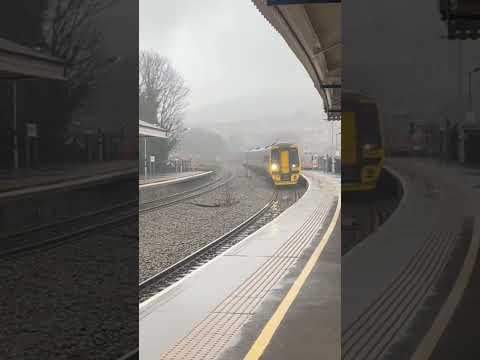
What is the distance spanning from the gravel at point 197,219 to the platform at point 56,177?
8877 millimetres

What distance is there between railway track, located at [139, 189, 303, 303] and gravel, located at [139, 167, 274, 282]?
3.00ft

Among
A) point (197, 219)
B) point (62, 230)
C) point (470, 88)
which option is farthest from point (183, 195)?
point (470, 88)

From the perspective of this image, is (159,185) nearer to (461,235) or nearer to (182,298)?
(182,298)

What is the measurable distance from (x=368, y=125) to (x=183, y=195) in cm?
2099

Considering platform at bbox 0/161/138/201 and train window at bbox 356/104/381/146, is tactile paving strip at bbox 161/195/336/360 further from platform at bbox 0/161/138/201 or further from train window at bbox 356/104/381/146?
train window at bbox 356/104/381/146

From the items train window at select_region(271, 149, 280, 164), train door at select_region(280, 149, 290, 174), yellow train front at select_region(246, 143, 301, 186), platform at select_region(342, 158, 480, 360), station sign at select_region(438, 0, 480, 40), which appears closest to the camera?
platform at select_region(342, 158, 480, 360)

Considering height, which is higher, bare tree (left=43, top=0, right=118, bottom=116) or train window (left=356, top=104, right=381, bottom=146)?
bare tree (left=43, top=0, right=118, bottom=116)

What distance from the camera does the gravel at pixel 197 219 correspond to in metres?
14.4

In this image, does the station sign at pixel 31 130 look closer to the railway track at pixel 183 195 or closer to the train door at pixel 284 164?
the railway track at pixel 183 195

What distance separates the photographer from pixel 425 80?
1.71 meters

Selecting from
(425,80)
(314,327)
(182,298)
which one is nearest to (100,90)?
(425,80)

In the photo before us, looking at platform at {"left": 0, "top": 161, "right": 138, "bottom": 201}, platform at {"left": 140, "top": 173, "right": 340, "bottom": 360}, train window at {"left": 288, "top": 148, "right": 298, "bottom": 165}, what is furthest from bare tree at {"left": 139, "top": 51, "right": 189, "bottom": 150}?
platform at {"left": 0, "top": 161, "right": 138, "bottom": 201}

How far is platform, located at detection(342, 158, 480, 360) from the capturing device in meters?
1.50

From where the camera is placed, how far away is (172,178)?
2261 centimetres
